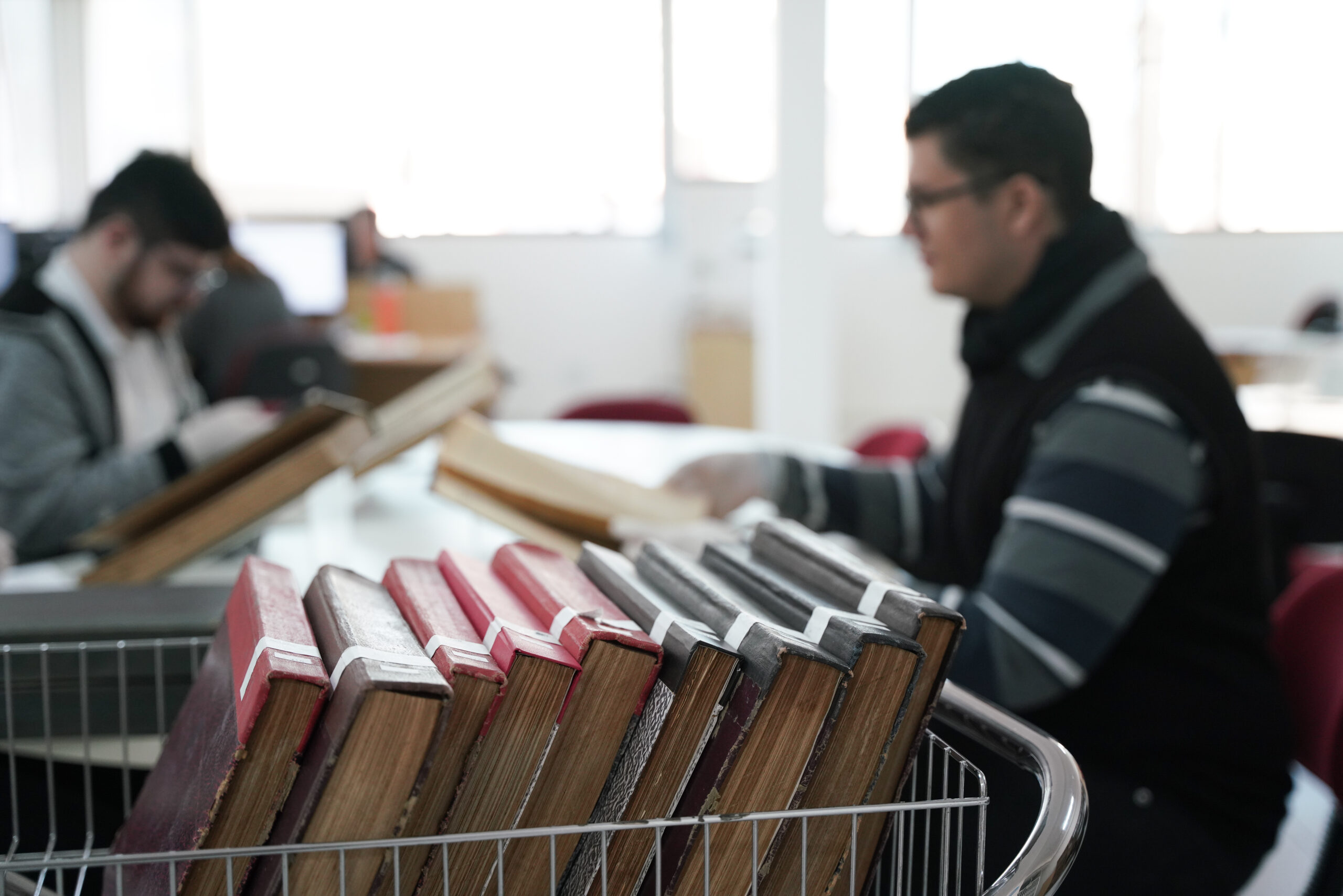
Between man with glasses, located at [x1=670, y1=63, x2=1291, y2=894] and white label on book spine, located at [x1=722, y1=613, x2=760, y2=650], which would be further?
man with glasses, located at [x1=670, y1=63, x2=1291, y2=894]

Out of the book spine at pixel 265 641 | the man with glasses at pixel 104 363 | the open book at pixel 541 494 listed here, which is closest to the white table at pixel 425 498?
the open book at pixel 541 494

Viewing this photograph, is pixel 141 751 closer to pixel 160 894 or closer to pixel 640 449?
pixel 160 894

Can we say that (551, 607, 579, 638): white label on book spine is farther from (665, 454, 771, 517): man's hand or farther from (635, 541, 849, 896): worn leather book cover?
(665, 454, 771, 517): man's hand

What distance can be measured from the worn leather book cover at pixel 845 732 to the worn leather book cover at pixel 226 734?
26cm

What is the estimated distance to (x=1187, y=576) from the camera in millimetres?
1175

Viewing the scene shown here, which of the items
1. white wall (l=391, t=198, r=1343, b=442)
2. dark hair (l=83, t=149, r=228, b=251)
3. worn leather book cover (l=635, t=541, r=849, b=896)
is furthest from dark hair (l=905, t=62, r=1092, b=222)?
white wall (l=391, t=198, r=1343, b=442)

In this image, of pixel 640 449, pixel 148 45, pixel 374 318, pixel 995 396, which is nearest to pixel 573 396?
pixel 374 318

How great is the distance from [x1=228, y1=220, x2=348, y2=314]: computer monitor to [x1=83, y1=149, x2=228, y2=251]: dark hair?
265 cm

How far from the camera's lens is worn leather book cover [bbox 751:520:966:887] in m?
0.59

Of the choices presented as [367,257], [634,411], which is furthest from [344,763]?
[367,257]

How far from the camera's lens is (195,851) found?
20.9 inches

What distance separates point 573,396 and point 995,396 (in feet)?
18.6

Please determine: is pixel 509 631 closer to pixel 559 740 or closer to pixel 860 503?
pixel 559 740

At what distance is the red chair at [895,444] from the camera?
2326 millimetres
